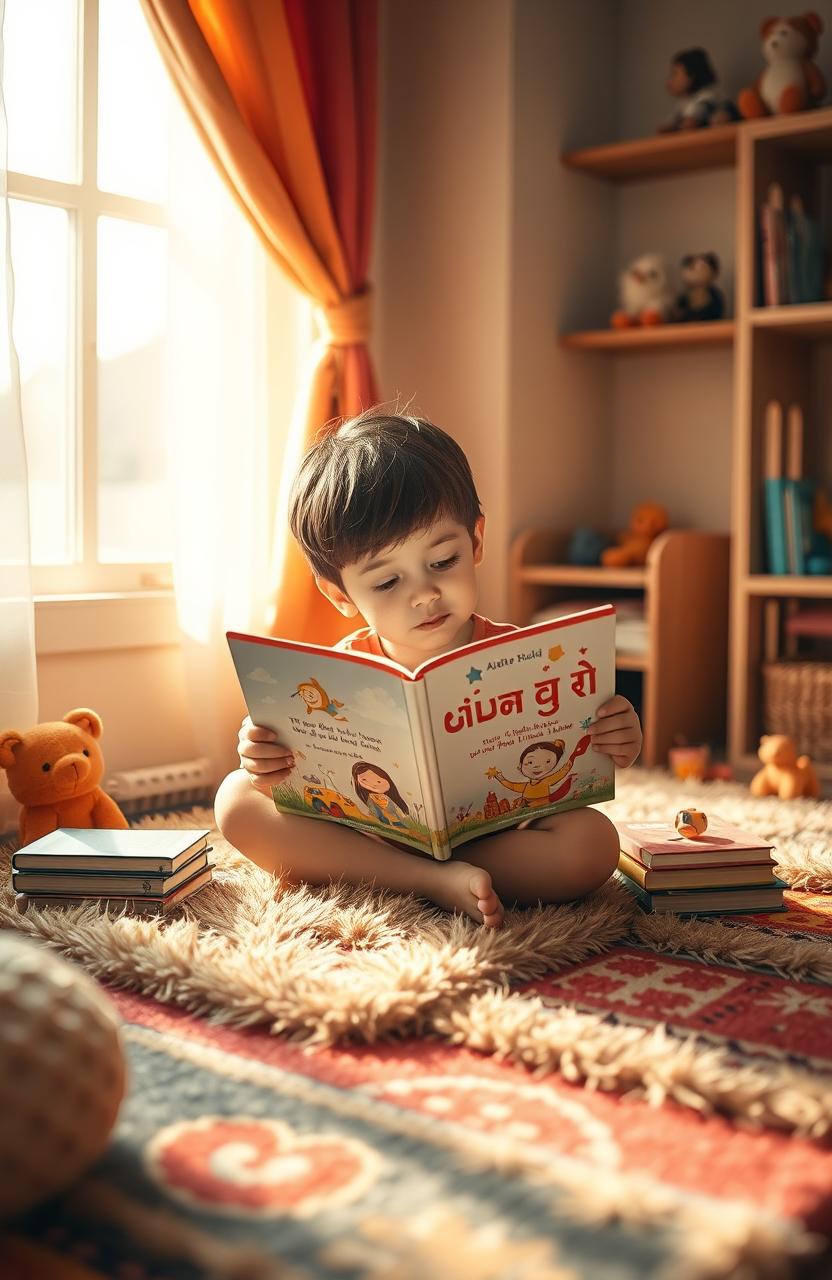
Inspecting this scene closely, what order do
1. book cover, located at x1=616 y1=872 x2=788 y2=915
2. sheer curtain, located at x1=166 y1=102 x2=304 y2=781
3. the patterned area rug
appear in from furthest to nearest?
sheer curtain, located at x1=166 y1=102 x2=304 y2=781
book cover, located at x1=616 y1=872 x2=788 y2=915
the patterned area rug

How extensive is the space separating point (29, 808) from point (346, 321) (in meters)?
1.10

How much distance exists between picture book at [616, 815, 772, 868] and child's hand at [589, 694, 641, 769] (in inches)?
3.9

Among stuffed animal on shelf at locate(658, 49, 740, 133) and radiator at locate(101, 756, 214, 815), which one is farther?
stuffed animal on shelf at locate(658, 49, 740, 133)

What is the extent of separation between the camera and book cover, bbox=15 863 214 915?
1243mm

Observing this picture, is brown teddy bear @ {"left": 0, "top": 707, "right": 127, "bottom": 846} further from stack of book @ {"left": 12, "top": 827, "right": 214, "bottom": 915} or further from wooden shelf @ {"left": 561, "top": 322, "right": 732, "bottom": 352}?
wooden shelf @ {"left": 561, "top": 322, "right": 732, "bottom": 352}

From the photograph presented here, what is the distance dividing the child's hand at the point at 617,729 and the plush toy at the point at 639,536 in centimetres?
115

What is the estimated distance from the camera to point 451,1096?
84cm

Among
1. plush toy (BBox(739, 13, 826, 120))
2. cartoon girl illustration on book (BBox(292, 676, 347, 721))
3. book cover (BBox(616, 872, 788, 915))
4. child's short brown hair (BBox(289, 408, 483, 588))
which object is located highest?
plush toy (BBox(739, 13, 826, 120))

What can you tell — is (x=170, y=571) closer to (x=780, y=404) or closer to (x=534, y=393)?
(x=534, y=393)

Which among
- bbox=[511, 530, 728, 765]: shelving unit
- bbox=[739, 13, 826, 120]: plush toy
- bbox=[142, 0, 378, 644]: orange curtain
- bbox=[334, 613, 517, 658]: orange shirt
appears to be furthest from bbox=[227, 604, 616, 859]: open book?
bbox=[739, 13, 826, 120]: plush toy

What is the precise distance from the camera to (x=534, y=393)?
8.10 ft

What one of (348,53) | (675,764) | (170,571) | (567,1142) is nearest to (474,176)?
(348,53)

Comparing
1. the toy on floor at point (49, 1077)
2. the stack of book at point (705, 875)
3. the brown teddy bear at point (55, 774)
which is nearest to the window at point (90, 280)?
the brown teddy bear at point (55, 774)

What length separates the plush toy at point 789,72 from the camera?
7.20 ft
